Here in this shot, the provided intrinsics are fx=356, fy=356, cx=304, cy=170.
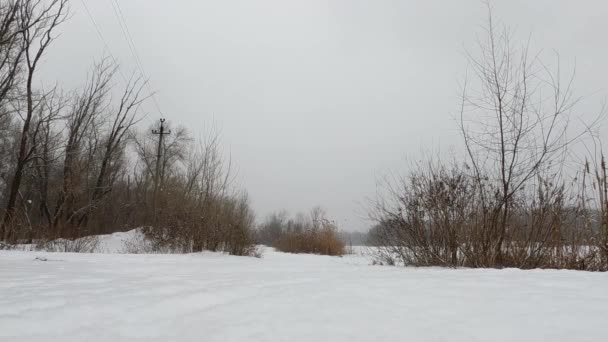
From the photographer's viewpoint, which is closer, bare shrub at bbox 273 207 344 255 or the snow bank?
the snow bank

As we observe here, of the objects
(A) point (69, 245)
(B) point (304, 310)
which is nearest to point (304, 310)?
(B) point (304, 310)

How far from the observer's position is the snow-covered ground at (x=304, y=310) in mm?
1212

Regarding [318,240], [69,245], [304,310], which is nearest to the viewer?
[304,310]

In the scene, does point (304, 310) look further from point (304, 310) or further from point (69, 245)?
point (69, 245)

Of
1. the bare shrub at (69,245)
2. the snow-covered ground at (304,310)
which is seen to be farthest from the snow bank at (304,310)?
the bare shrub at (69,245)

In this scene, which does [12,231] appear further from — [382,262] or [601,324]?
[601,324]

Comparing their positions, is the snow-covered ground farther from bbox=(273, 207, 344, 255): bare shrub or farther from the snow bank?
bbox=(273, 207, 344, 255): bare shrub

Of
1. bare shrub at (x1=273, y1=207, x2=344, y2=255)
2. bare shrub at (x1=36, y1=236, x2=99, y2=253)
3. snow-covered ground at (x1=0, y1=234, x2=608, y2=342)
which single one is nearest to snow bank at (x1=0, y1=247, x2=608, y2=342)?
snow-covered ground at (x1=0, y1=234, x2=608, y2=342)

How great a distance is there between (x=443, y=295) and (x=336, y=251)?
11.3 metres

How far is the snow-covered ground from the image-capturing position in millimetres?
1212

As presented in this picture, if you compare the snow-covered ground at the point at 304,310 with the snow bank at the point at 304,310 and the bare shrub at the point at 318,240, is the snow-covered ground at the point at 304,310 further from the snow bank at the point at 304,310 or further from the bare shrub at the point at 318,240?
the bare shrub at the point at 318,240

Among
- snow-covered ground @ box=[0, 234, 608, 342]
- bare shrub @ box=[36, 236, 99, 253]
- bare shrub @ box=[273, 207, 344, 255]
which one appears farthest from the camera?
bare shrub @ box=[273, 207, 344, 255]

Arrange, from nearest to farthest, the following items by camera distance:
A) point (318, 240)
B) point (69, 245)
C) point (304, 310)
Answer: point (304, 310), point (69, 245), point (318, 240)

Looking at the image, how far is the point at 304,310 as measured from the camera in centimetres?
149
